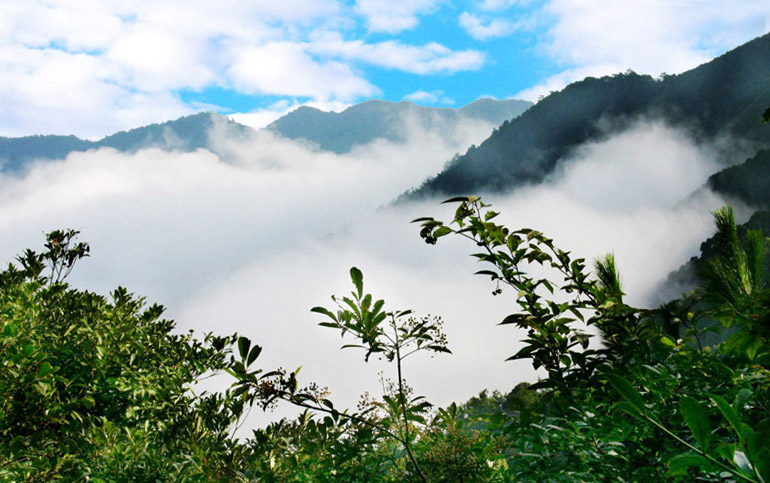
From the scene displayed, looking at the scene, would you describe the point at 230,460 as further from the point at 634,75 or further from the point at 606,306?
the point at 634,75

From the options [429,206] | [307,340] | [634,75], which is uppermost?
[634,75]

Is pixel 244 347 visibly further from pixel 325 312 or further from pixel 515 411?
pixel 515 411

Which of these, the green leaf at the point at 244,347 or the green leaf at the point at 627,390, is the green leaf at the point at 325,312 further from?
the green leaf at the point at 627,390

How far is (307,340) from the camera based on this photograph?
18325 cm

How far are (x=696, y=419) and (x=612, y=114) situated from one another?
109m

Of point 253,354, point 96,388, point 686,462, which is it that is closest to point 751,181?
point 96,388

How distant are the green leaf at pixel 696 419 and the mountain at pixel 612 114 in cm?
7854

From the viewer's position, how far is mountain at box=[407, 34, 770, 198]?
232 feet

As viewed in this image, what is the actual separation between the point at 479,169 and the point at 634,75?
31282 mm

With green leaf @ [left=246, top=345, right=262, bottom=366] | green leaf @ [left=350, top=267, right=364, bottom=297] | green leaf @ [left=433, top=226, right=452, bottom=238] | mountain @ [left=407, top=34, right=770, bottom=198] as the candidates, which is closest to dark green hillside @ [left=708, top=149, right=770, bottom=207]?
mountain @ [left=407, top=34, right=770, bottom=198]

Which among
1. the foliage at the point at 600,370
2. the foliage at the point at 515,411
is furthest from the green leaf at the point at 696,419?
the foliage at the point at 600,370

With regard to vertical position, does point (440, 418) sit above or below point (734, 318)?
below

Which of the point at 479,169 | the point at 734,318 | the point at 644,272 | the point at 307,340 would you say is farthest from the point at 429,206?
the point at 734,318

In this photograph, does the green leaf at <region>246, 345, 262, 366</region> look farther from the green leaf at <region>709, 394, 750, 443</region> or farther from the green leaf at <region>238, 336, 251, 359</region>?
the green leaf at <region>709, 394, 750, 443</region>
